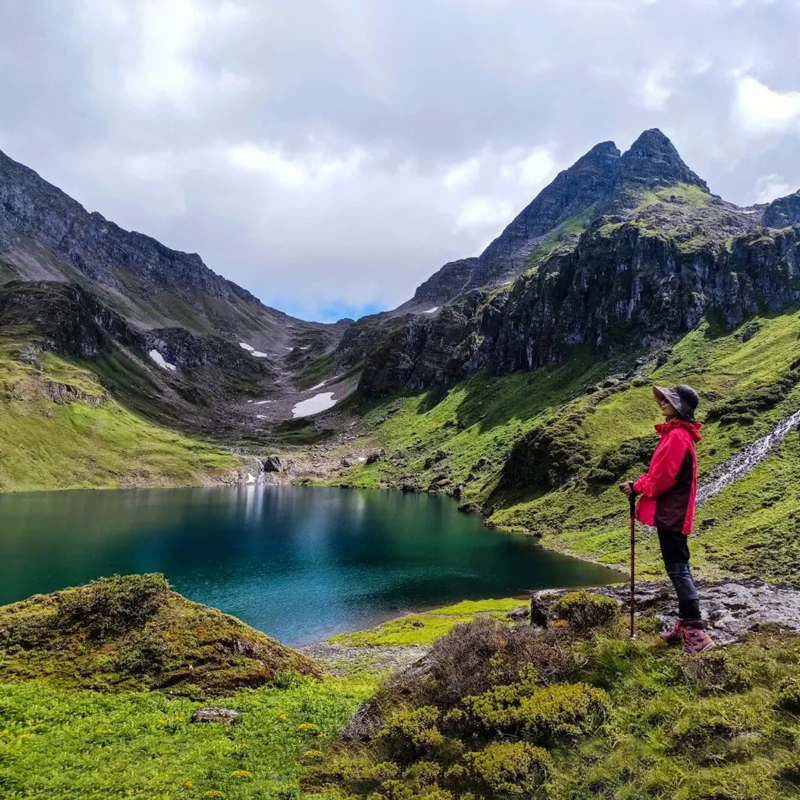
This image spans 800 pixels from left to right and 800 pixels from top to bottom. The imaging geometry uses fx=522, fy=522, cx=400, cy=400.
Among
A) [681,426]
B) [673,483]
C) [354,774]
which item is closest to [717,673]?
[673,483]

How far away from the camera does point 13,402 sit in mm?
191750

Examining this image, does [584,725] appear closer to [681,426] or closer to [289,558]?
[681,426]

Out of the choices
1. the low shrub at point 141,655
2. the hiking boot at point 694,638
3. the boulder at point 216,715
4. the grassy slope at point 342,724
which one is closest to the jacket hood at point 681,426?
the hiking boot at point 694,638

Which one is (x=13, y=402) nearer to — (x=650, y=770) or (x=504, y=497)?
(x=504, y=497)

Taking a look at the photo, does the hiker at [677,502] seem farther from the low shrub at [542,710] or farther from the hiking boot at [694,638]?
the low shrub at [542,710]

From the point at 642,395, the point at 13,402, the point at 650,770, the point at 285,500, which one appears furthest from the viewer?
the point at 13,402

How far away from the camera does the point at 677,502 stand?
11336 millimetres

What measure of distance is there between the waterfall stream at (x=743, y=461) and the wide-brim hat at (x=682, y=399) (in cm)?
8444

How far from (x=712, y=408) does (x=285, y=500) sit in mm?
119813

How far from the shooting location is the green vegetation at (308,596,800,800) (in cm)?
790

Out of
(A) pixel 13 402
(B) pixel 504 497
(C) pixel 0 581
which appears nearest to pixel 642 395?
(B) pixel 504 497

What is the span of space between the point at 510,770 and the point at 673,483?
6525mm

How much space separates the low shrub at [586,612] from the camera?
13.9 metres

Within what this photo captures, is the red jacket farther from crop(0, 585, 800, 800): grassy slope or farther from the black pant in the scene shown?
crop(0, 585, 800, 800): grassy slope
